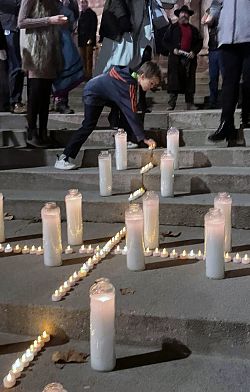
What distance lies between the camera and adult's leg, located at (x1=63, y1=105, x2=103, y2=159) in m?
4.60

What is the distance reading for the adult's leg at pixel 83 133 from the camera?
181 inches

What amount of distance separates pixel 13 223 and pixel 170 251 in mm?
1337

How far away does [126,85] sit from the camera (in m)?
4.60

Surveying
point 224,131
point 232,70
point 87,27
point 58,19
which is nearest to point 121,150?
point 224,131

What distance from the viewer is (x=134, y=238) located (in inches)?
116

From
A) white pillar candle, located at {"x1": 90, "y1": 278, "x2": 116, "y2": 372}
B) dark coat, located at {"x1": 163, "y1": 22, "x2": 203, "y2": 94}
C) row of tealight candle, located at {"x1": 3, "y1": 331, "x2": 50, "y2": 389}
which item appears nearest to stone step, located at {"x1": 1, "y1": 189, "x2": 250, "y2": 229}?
row of tealight candle, located at {"x1": 3, "y1": 331, "x2": 50, "y2": 389}

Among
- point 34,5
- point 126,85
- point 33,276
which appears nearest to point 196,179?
point 126,85

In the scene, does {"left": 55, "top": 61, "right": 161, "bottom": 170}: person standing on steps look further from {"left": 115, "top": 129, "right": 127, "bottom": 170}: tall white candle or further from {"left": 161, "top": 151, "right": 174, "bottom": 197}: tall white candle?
{"left": 161, "top": 151, "right": 174, "bottom": 197}: tall white candle

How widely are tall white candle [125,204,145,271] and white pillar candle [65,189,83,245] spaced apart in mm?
530

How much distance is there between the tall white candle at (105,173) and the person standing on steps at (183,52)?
2.80 m

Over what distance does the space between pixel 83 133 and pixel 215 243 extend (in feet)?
6.94

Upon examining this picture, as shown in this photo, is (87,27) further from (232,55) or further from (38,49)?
(232,55)

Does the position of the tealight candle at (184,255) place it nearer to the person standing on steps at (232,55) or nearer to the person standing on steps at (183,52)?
the person standing on steps at (232,55)

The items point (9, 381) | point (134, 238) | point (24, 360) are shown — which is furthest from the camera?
point (134, 238)
